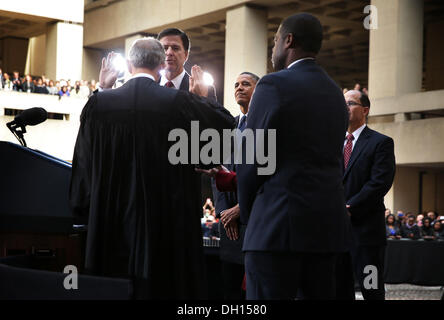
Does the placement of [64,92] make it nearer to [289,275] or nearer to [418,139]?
[418,139]

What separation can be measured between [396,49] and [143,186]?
2193cm

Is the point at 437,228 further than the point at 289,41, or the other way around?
the point at 437,228

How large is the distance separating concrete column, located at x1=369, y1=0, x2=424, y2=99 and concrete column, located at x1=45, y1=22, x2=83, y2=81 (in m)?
15.4

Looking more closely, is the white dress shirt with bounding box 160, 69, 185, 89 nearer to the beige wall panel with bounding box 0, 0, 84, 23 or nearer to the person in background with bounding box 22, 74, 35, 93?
the person in background with bounding box 22, 74, 35, 93

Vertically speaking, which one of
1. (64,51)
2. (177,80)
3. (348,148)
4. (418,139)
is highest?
(64,51)

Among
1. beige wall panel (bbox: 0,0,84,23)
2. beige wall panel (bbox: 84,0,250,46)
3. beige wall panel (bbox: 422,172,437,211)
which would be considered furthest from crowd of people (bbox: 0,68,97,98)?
beige wall panel (bbox: 422,172,437,211)

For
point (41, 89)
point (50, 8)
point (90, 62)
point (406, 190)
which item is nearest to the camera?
point (406, 190)

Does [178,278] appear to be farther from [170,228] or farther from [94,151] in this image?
[94,151]

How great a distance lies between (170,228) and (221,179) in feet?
1.48

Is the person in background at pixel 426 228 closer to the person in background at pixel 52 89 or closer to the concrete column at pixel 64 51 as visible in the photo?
the person in background at pixel 52 89

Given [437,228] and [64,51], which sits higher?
[64,51]

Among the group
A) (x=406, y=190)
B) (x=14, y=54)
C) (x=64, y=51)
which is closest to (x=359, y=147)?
(x=406, y=190)

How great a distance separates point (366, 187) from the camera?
6047 millimetres
